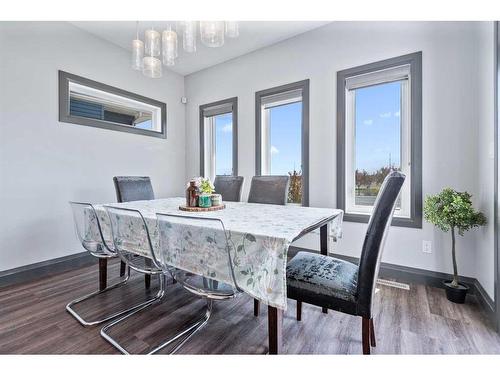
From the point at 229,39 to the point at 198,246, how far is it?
9.35 ft

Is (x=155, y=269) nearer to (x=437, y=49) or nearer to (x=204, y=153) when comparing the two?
(x=204, y=153)

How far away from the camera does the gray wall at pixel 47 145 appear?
2303 mm

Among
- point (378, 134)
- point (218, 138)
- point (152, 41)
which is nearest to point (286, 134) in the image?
point (378, 134)

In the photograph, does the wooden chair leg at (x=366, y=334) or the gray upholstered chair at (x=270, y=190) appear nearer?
the wooden chair leg at (x=366, y=334)

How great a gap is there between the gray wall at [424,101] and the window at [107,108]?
1.45 meters

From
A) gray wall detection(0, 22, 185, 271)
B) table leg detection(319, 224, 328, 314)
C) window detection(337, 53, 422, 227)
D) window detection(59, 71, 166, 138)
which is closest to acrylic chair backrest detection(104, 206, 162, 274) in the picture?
table leg detection(319, 224, 328, 314)

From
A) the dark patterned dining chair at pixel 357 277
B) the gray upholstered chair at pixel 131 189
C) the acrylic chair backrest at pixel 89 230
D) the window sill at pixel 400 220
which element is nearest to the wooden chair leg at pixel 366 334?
the dark patterned dining chair at pixel 357 277

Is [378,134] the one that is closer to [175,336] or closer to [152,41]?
[152,41]

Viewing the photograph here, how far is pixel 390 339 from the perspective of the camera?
149 cm

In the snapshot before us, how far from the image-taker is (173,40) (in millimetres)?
1926

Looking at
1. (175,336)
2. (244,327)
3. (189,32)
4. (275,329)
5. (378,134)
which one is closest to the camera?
(275,329)

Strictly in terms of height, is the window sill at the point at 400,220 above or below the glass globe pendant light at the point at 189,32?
below

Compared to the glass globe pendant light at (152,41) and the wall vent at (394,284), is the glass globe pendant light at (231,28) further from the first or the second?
the wall vent at (394,284)
